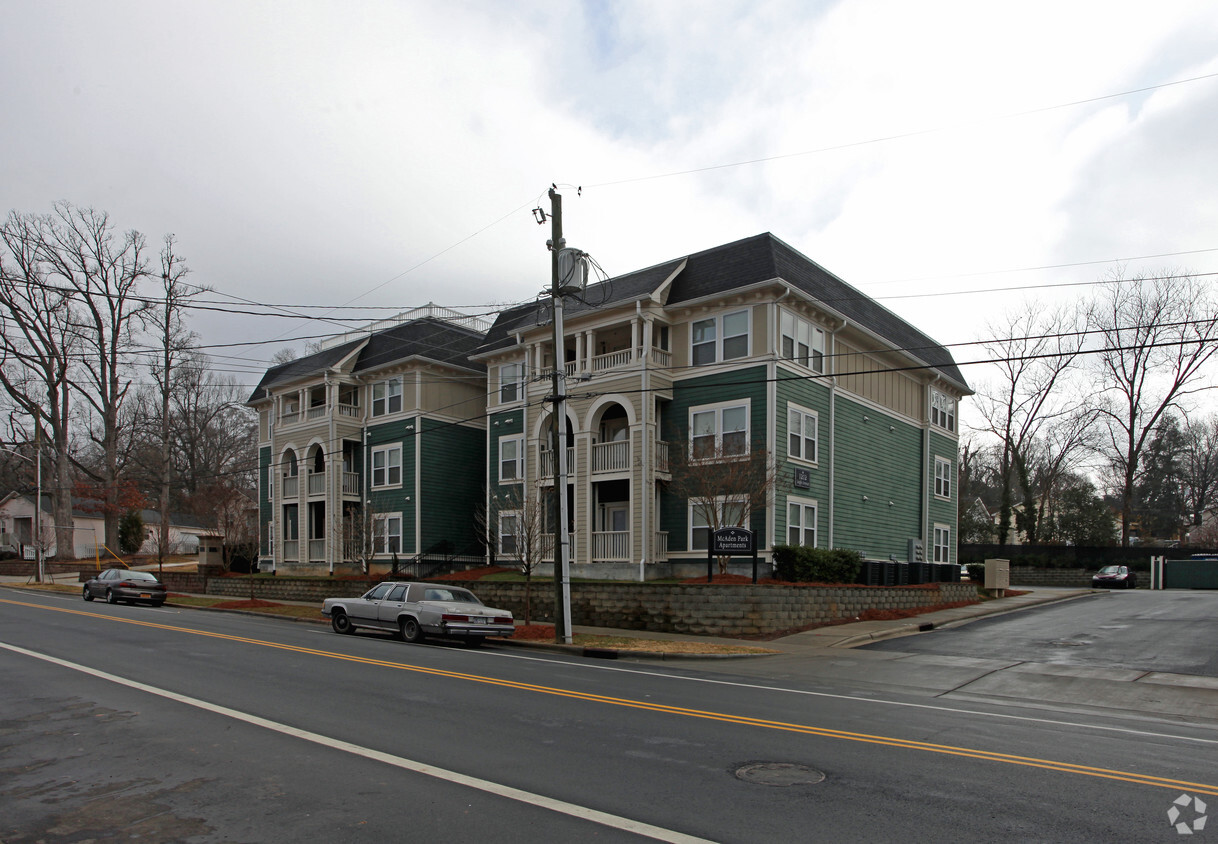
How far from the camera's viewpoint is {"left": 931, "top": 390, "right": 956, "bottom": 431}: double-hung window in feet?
120

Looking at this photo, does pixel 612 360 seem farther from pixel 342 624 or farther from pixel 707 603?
pixel 342 624

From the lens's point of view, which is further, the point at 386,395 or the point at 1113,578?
the point at 1113,578

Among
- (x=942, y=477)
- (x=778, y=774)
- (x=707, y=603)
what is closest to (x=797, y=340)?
(x=707, y=603)

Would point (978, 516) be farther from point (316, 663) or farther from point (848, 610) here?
point (316, 663)

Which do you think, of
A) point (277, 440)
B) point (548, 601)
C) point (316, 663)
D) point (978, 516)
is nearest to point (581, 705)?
point (316, 663)

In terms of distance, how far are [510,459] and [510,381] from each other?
3026mm

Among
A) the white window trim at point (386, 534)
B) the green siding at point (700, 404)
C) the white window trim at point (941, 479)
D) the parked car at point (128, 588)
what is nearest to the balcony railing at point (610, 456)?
the green siding at point (700, 404)

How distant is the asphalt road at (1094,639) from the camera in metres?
16.9

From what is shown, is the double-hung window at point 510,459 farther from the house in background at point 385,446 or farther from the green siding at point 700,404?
the green siding at point 700,404

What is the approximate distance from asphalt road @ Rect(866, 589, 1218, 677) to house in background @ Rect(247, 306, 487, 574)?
2033cm

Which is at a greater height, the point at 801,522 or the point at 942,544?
the point at 801,522

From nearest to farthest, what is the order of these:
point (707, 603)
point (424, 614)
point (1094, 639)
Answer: point (424, 614) < point (1094, 639) < point (707, 603)

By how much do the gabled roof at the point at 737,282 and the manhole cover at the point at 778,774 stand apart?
17431mm

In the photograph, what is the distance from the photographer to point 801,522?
1049 inches
